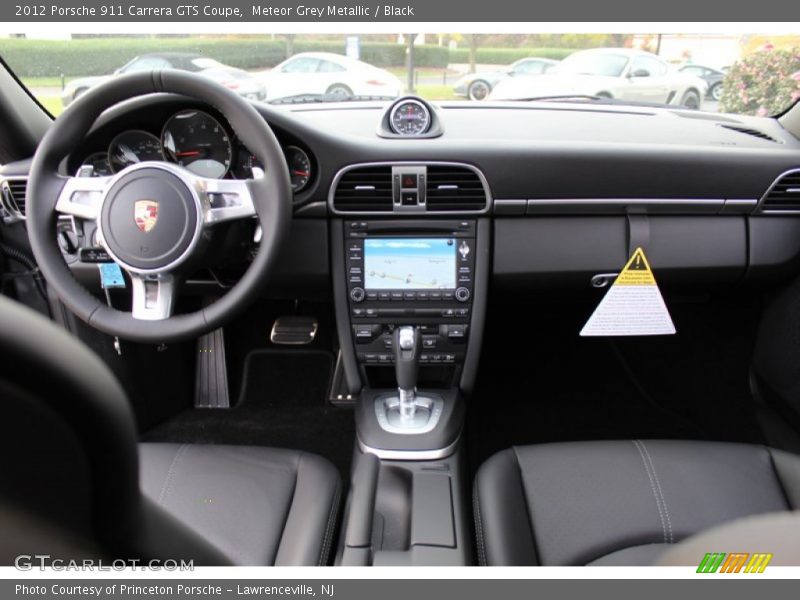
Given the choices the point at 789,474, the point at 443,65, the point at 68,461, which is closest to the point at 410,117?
the point at 443,65

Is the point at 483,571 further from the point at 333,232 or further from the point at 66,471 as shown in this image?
the point at 333,232

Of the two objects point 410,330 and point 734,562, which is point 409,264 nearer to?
point 410,330

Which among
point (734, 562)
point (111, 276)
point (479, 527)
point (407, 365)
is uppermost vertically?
point (734, 562)

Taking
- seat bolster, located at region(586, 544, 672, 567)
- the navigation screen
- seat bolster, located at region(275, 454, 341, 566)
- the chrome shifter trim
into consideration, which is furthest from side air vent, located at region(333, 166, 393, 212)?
seat bolster, located at region(586, 544, 672, 567)

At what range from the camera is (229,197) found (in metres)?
1.60

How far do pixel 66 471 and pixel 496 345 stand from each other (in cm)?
234

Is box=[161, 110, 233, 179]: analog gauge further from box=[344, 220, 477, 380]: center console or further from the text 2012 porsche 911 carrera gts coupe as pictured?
box=[344, 220, 477, 380]: center console

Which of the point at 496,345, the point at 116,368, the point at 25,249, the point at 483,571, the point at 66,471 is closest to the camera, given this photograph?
the point at 66,471

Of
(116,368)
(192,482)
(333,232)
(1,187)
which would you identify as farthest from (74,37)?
(192,482)

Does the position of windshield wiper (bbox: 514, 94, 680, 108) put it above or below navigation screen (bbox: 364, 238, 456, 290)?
above

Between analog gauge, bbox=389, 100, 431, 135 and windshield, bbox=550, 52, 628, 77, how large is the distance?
609 millimetres

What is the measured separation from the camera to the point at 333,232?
6.37 ft

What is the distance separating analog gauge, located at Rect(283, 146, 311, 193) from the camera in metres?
1.84

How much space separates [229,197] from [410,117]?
2.20 feet
